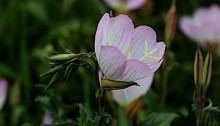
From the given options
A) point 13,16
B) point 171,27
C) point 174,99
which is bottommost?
point 174,99

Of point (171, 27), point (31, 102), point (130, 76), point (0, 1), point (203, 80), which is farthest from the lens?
point (0, 1)

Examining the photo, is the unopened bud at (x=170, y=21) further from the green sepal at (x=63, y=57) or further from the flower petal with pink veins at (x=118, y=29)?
the green sepal at (x=63, y=57)

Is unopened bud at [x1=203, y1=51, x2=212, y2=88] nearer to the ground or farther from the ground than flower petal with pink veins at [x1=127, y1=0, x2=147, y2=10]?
nearer to the ground

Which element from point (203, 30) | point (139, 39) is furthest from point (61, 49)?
point (139, 39)

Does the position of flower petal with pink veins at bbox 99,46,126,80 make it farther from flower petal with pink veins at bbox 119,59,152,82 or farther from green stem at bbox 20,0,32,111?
green stem at bbox 20,0,32,111

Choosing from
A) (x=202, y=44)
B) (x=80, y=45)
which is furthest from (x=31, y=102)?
(x=202, y=44)

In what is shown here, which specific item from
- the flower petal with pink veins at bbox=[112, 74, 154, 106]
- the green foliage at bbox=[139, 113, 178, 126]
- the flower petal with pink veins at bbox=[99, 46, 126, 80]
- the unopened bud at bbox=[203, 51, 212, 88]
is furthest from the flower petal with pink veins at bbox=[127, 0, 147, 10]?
the flower petal with pink veins at bbox=[99, 46, 126, 80]

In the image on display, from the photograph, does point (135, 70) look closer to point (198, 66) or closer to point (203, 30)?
point (198, 66)

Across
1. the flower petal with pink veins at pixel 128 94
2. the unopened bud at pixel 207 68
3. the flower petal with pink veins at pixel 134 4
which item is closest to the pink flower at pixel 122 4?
the flower petal with pink veins at pixel 134 4

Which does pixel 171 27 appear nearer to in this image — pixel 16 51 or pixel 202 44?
pixel 202 44
